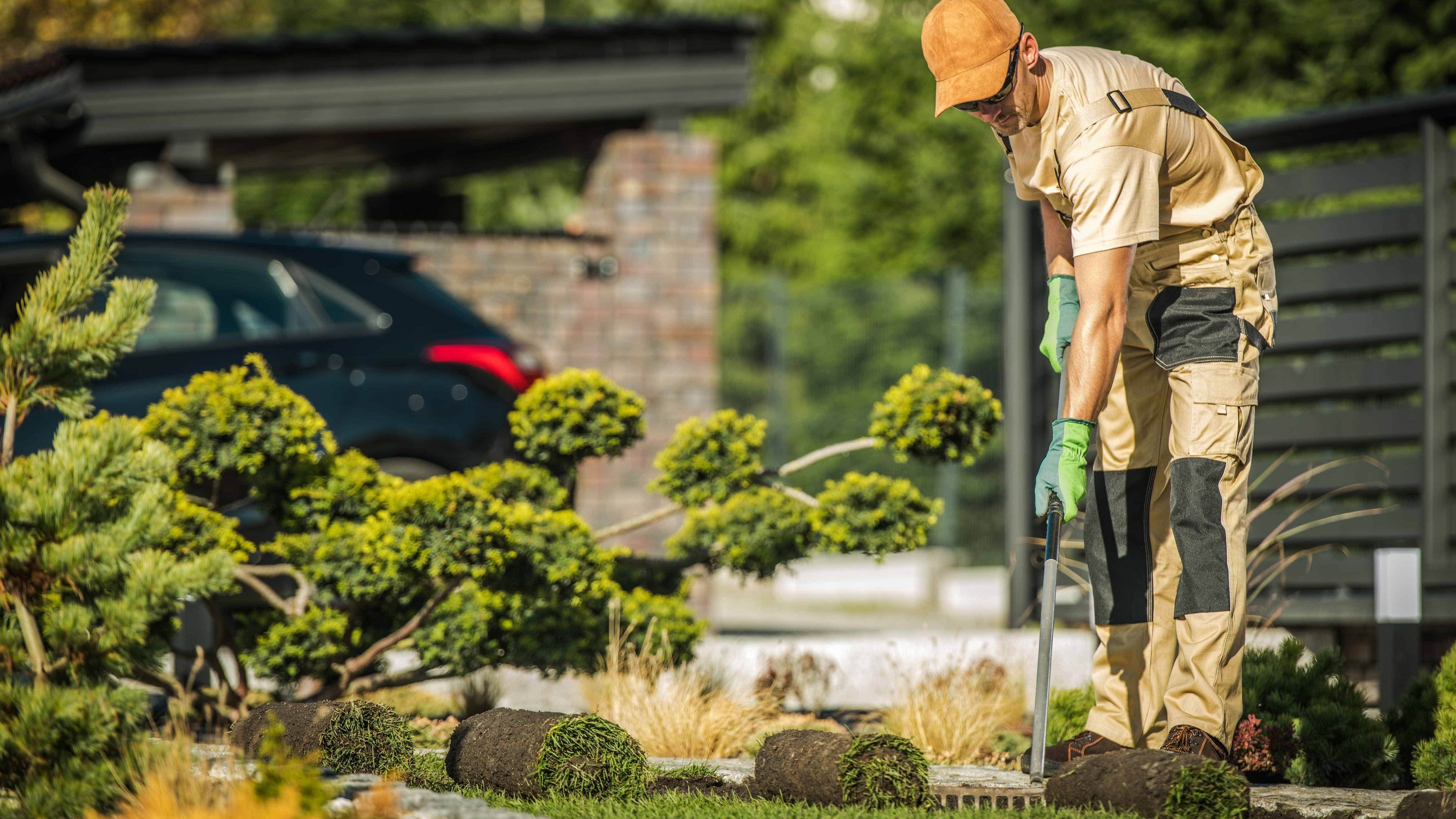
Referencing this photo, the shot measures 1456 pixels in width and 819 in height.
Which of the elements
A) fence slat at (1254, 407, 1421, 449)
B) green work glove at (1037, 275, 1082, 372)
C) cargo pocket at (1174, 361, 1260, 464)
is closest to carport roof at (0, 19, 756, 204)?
fence slat at (1254, 407, 1421, 449)

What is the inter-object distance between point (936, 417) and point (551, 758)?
1753 mm

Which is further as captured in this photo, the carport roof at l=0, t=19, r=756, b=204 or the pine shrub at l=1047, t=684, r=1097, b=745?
the carport roof at l=0, t=19, r=756, b=204

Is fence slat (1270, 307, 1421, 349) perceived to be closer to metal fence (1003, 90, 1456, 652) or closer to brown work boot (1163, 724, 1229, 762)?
metal fence (1003, 90, 1456, 652)

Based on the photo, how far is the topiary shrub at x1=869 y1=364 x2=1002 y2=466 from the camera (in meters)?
4.27

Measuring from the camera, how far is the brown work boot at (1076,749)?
3430 millimetres

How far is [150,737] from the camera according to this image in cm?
277

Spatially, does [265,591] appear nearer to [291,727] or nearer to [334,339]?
[291,727]

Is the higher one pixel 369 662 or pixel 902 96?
pixel 902 96

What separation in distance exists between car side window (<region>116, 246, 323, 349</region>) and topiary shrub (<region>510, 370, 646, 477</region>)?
1664 millimetres

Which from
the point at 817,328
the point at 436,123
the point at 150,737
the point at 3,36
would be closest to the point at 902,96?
the point at 817,328

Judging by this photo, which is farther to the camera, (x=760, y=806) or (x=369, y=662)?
(x=369, y=662)

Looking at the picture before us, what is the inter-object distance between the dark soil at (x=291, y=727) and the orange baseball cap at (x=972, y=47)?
1.98m

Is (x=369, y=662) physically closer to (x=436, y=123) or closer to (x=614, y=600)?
(x=614, y=600)

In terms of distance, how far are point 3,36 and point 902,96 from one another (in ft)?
45.5
